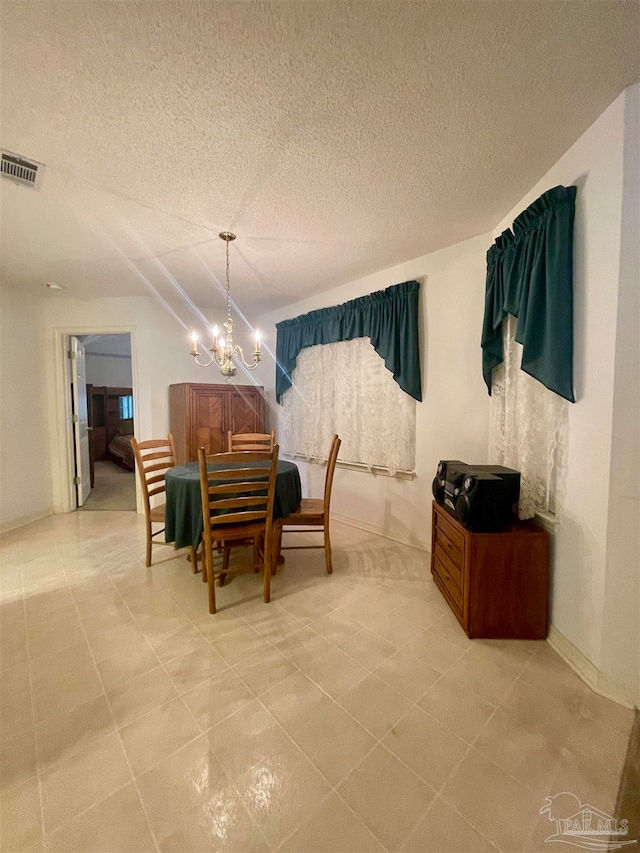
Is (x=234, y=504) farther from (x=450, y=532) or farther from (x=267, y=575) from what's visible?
(x=450, y=532)

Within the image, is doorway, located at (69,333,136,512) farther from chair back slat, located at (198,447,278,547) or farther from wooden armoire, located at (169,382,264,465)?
chair back slat, located at (198,447,278,547)

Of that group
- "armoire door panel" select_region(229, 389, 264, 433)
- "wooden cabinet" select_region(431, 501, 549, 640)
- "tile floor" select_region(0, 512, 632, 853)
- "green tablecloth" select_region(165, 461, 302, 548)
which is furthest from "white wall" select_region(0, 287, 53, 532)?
"wooden cabinet" select_region(431, 501, 549, 640)

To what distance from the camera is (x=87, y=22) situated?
100 cm

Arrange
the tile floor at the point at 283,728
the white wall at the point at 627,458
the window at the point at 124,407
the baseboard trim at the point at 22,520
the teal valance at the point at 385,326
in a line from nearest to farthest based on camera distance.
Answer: the tile floor at the point at 283,728, the white wall at the point at 627,458, the teal valance at the point at 385,326, the baseboard trim at the point at 22,520, the window at the point at 124,407

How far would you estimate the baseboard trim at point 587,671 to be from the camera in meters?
1.32

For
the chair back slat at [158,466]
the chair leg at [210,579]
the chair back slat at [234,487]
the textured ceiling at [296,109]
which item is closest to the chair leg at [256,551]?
the chair leg at [210,579]

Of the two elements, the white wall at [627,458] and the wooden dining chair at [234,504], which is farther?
the wooden dining chair at [234,504]

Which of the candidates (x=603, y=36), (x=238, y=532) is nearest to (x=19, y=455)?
(x=238, y=532)

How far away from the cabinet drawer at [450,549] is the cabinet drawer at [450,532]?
0.04 ft

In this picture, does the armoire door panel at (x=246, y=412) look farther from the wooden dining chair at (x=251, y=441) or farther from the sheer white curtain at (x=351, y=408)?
the wooden dining chair at (x=251, y=441)

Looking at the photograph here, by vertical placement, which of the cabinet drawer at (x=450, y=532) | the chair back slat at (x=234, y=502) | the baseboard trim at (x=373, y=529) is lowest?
the baseboard trim at (x=373, y=529)

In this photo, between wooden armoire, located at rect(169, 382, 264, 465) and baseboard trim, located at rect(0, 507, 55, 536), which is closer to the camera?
baseboard trim, located at rect(0, 507, 55, 536)

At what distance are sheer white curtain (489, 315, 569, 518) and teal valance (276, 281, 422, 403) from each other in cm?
73

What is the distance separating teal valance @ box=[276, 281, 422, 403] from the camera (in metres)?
2.66
